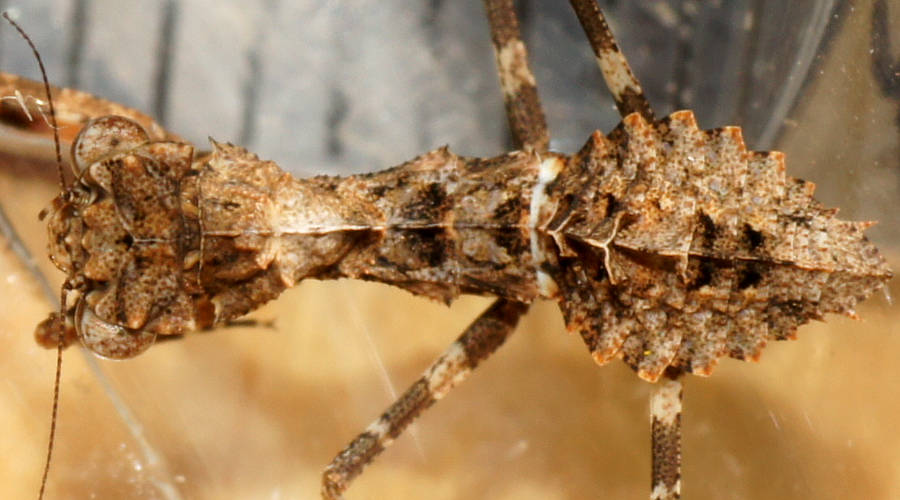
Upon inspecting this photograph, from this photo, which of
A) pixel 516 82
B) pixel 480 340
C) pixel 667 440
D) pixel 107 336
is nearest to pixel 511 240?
pixel 480 340

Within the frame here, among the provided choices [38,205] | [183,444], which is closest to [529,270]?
[183,444]

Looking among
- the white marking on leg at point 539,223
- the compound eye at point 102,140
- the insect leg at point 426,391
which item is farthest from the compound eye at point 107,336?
the white marking on leg at point 539,223

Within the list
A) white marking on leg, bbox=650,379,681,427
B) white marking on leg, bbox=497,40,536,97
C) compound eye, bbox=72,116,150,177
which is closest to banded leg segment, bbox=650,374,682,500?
white marking on leg, bbox=650,379,681,427

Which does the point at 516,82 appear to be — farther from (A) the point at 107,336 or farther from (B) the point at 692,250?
(A) the point at 107,336

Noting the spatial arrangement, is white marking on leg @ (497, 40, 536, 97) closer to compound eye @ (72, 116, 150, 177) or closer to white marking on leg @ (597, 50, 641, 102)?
white marking on leg @ (597, 50, 641, 102)

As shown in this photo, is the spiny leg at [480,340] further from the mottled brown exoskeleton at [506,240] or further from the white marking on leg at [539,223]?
the mottled brown exoskeleton at [506,240]

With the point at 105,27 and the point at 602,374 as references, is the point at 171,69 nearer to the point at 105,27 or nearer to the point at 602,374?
the point at 105,27
